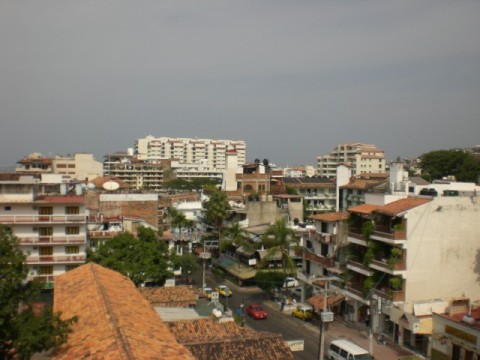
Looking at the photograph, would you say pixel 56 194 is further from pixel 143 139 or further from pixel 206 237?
pixel 143 139

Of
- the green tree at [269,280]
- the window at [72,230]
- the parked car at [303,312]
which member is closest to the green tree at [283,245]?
the green tree at [269,280]

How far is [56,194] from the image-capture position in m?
48.4

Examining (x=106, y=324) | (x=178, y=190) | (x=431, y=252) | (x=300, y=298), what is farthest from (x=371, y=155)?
(x=106, y=324)

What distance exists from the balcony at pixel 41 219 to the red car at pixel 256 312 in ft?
50.6

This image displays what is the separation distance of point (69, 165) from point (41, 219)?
73.5 meters

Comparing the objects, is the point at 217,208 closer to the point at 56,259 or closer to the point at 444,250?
the point at 56,259

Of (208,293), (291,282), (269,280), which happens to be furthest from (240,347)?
(291,282)

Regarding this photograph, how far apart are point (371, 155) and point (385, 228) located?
11059 centimetres

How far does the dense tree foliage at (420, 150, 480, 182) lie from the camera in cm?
8575

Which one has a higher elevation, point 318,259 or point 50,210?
point 50,210

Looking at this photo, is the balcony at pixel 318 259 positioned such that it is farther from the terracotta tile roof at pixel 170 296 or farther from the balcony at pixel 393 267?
the terracotta tile roof at pixel 170 296

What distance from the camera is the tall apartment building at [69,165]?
348 ft

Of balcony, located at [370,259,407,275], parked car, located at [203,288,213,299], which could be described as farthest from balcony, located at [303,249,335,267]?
parked car, located at [203,288,213,299]

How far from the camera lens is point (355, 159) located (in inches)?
5561
